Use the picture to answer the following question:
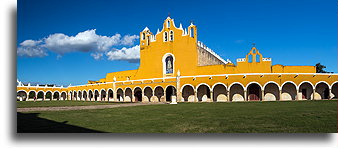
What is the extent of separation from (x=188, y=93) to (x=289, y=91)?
10.6m

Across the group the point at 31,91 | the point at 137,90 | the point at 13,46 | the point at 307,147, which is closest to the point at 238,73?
the point at 137,90

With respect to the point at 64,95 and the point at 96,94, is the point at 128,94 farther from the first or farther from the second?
the point at 64,95

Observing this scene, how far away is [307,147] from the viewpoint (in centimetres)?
632

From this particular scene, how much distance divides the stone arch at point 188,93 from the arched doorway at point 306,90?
11.0 meters

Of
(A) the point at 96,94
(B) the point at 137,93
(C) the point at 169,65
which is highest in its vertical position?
(C) the point at 169,65

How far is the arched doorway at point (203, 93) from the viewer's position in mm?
27731

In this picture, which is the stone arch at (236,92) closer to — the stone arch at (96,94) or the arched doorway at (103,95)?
the arched doorway at (103,95)

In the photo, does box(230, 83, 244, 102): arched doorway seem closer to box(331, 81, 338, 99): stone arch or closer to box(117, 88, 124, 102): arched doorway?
box(331, 81, 338, 99): stone arch

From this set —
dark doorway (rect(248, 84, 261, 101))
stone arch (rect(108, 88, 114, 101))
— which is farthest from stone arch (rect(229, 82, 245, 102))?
stone arch (rect(108, 88, 114, 101))

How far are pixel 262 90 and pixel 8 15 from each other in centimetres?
2260

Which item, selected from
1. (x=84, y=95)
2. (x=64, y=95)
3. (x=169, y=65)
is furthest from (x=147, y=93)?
(x=64, y=95)

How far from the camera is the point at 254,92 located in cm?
2650

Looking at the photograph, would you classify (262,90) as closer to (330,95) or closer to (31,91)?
(330,95)

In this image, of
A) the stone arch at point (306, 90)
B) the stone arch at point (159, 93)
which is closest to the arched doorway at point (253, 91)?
the stone arch at point (306, 90)
